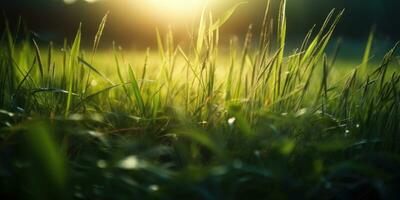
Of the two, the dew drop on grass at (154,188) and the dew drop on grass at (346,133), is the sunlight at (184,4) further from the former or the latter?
the dew drop on grass at (154,188)

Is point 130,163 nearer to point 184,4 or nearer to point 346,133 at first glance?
point 346,133

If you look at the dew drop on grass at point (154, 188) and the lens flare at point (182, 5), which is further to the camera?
the lens flare at point (182, 5)

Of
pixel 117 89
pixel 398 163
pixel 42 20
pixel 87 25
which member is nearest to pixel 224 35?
pixel 87 25

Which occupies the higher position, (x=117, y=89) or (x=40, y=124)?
(x=40, y=124)

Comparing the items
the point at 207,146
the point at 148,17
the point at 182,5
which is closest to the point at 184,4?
the point at 182,5

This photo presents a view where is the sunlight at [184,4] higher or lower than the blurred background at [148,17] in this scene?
higher

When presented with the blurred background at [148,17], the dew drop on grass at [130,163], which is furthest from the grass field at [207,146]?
the blurred background at [148,17]

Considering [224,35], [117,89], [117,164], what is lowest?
[224,35]

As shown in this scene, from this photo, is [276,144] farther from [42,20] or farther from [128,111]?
[42,20]

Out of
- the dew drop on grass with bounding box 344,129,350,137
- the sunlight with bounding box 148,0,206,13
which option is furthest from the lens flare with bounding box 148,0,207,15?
the dew drop on grass with bounding box 344,129,350,137
